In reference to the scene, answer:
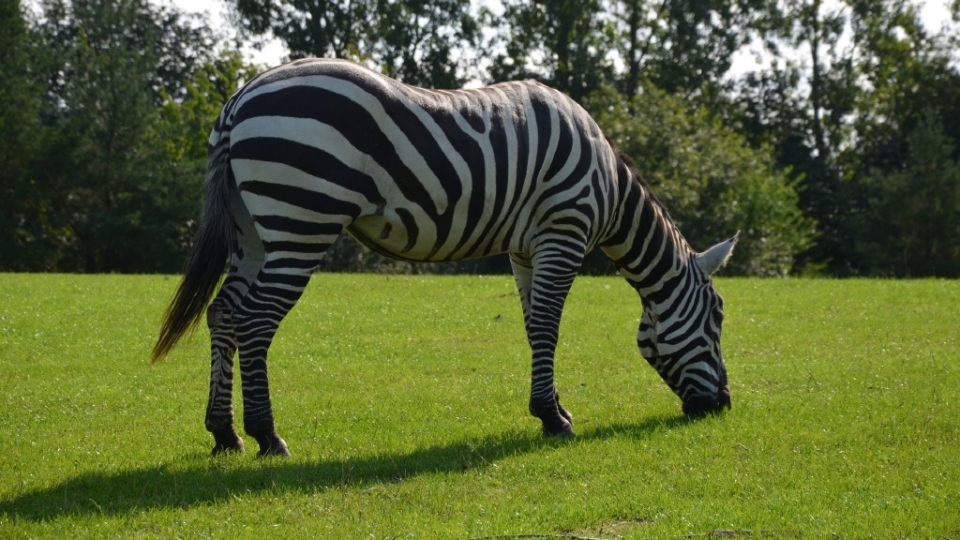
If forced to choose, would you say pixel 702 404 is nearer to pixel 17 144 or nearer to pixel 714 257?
pixel 714 257

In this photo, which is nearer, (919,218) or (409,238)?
(409,238)

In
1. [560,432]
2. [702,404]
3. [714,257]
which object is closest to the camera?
[560,432]

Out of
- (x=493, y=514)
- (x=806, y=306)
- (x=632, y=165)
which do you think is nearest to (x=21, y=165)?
(x=806, y=306)

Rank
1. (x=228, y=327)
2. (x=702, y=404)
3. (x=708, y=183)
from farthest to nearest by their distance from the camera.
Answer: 1. (x=708, y=183)
2. (x=702, y=404)
3. (x=228, y=327)

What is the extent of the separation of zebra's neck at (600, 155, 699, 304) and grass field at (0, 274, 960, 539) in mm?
1343

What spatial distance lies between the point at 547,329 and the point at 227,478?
3116 millimetres

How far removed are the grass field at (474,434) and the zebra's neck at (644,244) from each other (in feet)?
4.41

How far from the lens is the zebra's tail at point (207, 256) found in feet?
25.0

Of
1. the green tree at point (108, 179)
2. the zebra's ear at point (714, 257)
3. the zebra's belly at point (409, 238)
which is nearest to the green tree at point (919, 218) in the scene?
the green tree at point (108, 179)

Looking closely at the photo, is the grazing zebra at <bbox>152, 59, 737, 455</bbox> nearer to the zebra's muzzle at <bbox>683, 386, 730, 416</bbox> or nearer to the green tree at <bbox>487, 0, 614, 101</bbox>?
the zebra's muzzle at <bbox>683, 386, 730, 416</bbox>

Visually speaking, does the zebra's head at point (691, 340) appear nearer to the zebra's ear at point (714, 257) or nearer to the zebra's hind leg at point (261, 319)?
the zebra's ear at point (714, 257)

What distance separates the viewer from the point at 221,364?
7930mm

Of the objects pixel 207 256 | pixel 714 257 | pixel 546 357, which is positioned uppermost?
pixel 714 257

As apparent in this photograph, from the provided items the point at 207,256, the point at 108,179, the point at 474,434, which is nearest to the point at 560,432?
the point at 474,434
